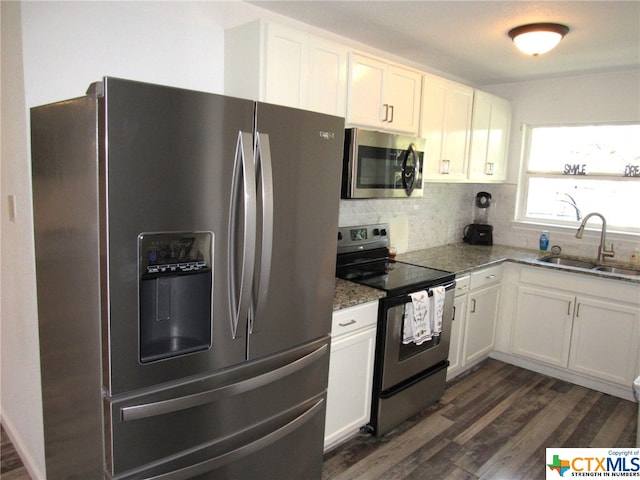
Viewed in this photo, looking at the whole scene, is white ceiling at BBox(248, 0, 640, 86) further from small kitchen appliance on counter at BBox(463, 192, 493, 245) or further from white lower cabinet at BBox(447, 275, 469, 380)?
white lower cabinet at BBox(447, 275, 469, 380)

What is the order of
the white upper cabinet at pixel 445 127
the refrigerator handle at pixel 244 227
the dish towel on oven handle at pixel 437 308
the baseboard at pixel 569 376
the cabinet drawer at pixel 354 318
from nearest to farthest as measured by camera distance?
1. the refrigerator handle at pixel 244 227
2. the cabinet drawer at pixel 354 318
3. the dish towel on oven handle at pixel 437 308
4. the white upper cabinet at pixel 445 127
5. the baseboard at pixel 569 376

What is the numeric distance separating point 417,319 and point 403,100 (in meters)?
1.42

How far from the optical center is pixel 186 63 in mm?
2156

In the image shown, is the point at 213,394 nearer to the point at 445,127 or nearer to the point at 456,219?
the point at 445,127

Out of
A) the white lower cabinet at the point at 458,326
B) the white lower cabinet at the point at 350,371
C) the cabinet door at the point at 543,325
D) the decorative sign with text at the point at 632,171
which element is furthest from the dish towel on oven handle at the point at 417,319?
the decorative sign with text at the point at 632,171

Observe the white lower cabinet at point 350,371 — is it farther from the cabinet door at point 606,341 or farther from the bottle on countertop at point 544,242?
the bottle on countertop at point 544,242

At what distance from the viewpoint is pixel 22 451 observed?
2230 millimetres

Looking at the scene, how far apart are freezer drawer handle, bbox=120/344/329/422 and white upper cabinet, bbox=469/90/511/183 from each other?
98.5 inches

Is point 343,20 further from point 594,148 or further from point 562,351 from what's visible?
point 562,351

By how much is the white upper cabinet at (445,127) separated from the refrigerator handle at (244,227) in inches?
74.5

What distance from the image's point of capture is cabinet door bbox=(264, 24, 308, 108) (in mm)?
2064

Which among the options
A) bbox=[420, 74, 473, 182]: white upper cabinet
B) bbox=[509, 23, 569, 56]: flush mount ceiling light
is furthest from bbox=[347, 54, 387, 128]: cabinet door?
bbox=[509, 23, 569, 56]: flush mount ceiling light

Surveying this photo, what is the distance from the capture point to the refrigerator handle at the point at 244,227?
1.48 meters

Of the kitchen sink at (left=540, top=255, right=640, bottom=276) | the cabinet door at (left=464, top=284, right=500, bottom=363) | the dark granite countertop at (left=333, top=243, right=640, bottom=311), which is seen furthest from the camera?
the kitchen sink at (left=540, top=255, right=640, bottom=276)
